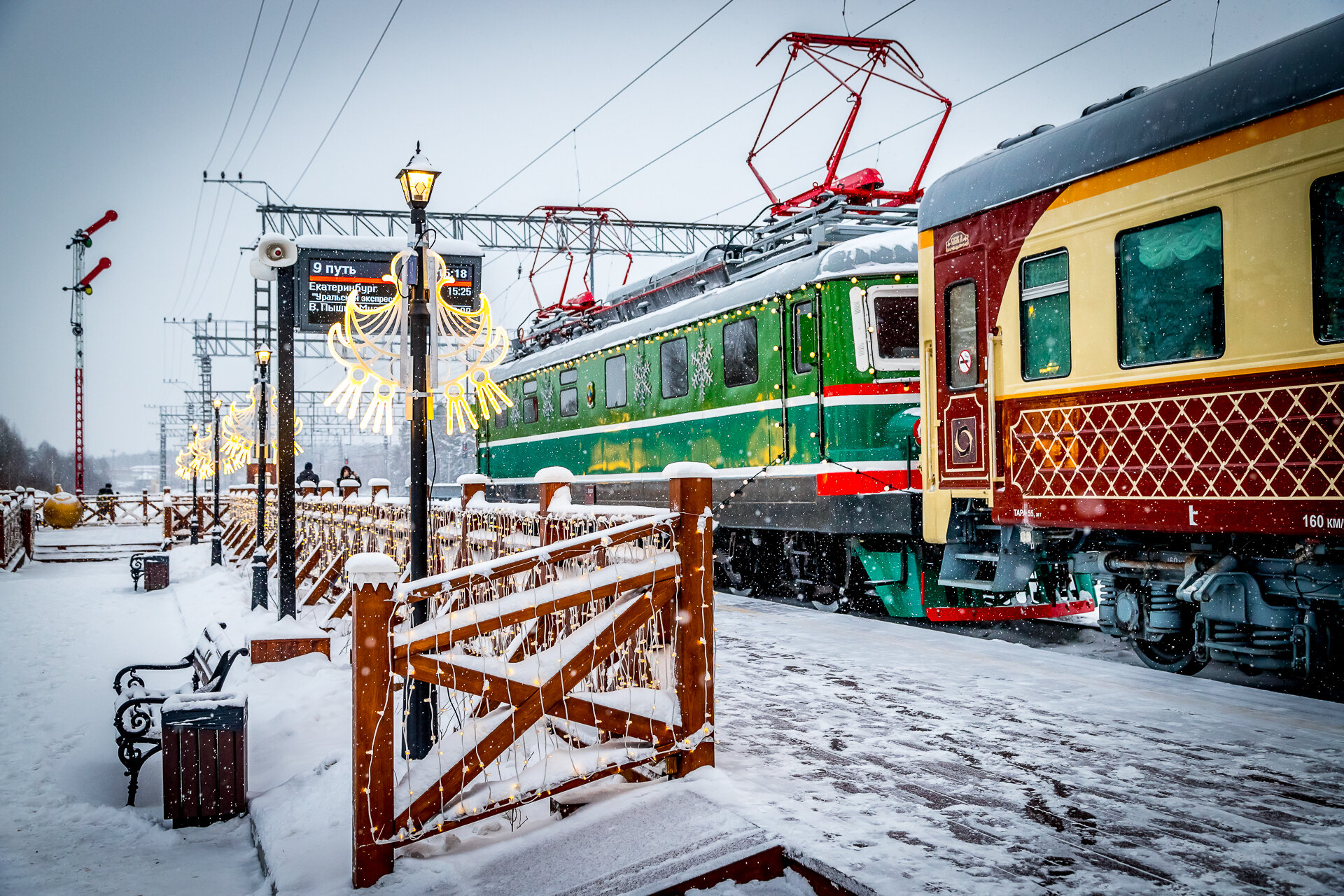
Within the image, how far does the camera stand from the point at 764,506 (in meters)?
10.6

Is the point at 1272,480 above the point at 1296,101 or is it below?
below

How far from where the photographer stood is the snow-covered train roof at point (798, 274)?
9.50 meters

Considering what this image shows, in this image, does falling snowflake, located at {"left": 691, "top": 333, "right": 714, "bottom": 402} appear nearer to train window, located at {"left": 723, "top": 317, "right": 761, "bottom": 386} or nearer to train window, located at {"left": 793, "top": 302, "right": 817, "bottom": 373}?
train window, located at {"left": 723, "top": 317, "right": 761, "bottom": 386}

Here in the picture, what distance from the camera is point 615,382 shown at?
1420 cm

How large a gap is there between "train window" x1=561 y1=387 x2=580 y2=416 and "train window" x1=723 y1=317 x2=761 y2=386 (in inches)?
188

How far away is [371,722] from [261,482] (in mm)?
12447

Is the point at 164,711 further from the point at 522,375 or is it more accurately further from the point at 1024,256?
the point at 522,375

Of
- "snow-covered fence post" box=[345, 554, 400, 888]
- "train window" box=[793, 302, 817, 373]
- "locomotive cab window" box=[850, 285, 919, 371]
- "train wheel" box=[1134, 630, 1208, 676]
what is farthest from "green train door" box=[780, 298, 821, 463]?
"snow-covered fence post" box=[345, 554, 400, 888]

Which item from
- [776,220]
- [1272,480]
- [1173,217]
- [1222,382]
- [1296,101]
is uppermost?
[776,220]

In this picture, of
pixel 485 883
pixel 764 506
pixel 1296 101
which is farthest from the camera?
pixel 764 506

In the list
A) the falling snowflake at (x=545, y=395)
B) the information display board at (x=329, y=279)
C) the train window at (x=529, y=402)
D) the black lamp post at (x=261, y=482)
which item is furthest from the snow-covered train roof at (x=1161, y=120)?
the train window at (x=529, y=402)

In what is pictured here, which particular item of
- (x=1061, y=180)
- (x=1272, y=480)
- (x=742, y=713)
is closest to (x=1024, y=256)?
(x=1061, y=180)

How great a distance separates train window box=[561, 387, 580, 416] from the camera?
15.6 metres

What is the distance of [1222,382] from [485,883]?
501 cm
